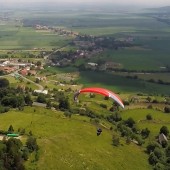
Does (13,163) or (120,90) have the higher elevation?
(13,163)

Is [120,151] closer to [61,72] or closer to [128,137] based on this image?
[128,137]

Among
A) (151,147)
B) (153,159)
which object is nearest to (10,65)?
(151,147)

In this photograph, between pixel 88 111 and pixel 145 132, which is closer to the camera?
pixel 145 132

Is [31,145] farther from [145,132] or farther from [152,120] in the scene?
[152,120]

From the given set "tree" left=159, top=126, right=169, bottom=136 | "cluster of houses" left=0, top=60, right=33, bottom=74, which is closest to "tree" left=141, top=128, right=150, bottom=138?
"tree" left=159, top=126, right=169, bottom=136

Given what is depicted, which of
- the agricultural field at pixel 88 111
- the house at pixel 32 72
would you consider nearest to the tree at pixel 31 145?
→ the agricultural field at pixel 88 111

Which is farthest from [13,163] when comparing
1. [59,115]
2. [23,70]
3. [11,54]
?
[11,54]

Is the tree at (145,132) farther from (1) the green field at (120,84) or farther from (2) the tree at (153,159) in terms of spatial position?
(1) the green field at (120,84)

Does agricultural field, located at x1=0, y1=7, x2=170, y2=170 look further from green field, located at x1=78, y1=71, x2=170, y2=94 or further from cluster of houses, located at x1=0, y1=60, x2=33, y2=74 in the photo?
cluster of houses, located at x1=0, y1=60, x2=33, y2=74
